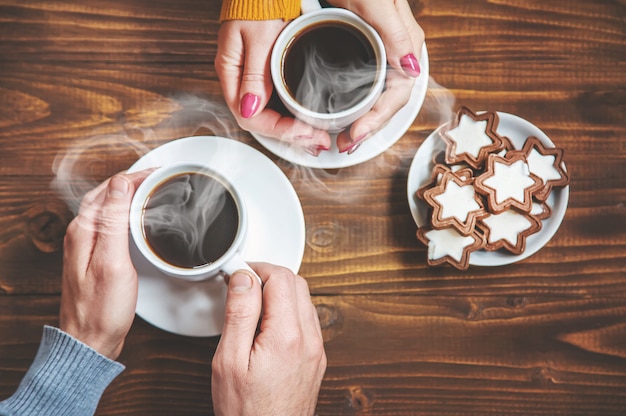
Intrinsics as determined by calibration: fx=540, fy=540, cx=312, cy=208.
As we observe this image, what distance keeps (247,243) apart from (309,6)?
516mm

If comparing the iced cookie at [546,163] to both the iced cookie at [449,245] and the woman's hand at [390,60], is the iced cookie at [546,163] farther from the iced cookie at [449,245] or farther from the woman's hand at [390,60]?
the woman's hand at [390,60]

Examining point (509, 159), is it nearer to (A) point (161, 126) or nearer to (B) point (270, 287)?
(B) point (270, 287)

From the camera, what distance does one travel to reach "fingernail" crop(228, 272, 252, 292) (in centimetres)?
101

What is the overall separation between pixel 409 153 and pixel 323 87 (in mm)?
296

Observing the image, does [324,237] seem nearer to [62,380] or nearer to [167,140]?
[167,140]

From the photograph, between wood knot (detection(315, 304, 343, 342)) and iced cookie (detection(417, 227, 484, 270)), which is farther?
wood knot (detection(315, 304, 343, 342))

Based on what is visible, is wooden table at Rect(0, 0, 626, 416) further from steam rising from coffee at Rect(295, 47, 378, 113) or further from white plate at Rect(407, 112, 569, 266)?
steam rising from coffee at Rect(295, 47, 378, 113)

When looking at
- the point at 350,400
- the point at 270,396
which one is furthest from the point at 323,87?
the point at 350,400

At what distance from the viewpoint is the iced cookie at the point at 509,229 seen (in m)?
1.19

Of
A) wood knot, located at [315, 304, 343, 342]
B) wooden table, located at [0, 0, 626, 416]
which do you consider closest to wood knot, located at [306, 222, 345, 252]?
wooden table, located at [0, 0, 626, 416]

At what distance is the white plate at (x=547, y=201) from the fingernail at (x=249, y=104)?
0.39 m

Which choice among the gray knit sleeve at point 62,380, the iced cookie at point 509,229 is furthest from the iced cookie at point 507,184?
the gray knit sleeve at point 62,380

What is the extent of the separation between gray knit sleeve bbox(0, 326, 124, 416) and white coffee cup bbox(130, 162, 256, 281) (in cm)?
28

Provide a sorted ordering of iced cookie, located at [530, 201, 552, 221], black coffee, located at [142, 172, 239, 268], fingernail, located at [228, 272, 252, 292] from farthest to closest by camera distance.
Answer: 1. iced cookie, located at [530, 201, 552, 221]
2. black coffee, located at [142, 172, 239, 268]
3. fingernail, located at [228, 272, 252, 292]
